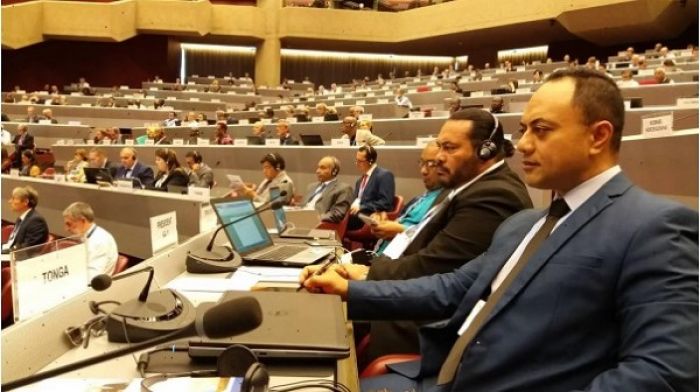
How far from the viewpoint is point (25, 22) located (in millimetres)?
16031

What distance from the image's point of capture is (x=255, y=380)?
0.93 m

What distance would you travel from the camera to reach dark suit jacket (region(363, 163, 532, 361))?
5.61ft

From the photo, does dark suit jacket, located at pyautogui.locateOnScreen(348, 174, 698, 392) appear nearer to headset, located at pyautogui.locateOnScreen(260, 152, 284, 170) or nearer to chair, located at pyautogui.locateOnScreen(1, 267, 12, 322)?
chair, located at pyautogui.locateOnScreen(1, 267, 12, 322)

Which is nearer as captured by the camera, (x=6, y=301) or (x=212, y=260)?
(x=212, y=260)

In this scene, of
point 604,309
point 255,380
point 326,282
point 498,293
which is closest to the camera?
point 255,380

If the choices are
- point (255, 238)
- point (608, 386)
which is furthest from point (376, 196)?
point (608, 386)

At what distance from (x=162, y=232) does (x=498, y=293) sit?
49.8 inches

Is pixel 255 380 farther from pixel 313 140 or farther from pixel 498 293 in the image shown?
pixel 313 140

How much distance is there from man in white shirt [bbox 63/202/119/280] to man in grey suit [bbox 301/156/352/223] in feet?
4.83

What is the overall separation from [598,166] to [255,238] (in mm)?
1501

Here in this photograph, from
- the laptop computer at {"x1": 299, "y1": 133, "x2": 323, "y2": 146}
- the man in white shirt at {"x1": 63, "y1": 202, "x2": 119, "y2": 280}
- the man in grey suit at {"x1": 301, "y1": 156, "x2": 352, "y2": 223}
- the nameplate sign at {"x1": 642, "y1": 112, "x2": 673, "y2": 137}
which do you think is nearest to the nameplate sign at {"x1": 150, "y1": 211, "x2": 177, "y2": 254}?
the man in white shirt at {"x1": 63, "y1": 202, "x2": 119, "y2": 280}

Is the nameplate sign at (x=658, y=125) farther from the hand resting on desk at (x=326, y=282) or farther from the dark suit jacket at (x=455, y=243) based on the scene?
the hand resting on desk at (x=326, y=282)

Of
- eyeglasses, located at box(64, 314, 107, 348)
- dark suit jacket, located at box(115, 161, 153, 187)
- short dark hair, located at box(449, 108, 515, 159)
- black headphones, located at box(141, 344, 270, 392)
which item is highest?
short dark hair, located at box(449, 108, 515, 159)

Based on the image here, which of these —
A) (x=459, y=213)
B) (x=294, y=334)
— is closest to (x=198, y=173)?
(x=459, y=213)
